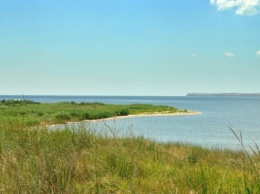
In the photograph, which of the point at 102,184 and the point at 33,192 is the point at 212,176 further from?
the point at 33,192

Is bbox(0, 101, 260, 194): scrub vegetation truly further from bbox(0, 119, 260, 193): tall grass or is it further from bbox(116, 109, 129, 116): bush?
bbox(116, 109, 129, 116): bush

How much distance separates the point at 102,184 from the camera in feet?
14.5

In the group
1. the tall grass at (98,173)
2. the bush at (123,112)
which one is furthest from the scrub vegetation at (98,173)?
the bush at (123,112)

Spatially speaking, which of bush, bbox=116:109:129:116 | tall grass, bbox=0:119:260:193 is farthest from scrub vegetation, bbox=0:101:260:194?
bush, bbox=116:109:129:116

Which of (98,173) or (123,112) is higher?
(98,173)

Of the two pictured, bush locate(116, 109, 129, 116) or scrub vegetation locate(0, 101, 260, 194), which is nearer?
scrub vegetation locate(0, 101, 260, 194)

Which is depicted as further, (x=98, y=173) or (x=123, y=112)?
(x=123, y=112)

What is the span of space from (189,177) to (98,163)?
151cm

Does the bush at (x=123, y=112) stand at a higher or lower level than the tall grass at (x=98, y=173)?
lower

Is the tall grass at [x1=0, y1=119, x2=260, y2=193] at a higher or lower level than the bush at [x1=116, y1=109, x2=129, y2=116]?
higher

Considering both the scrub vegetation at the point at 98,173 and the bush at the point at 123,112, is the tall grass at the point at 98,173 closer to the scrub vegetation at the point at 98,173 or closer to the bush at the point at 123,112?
the scrub vegetation at the point at 98,173

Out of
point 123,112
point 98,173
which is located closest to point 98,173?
point 98,173

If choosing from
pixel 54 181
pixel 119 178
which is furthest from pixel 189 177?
pixel 54 181

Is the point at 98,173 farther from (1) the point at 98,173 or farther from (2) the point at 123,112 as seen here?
(2) the point at 123,112
